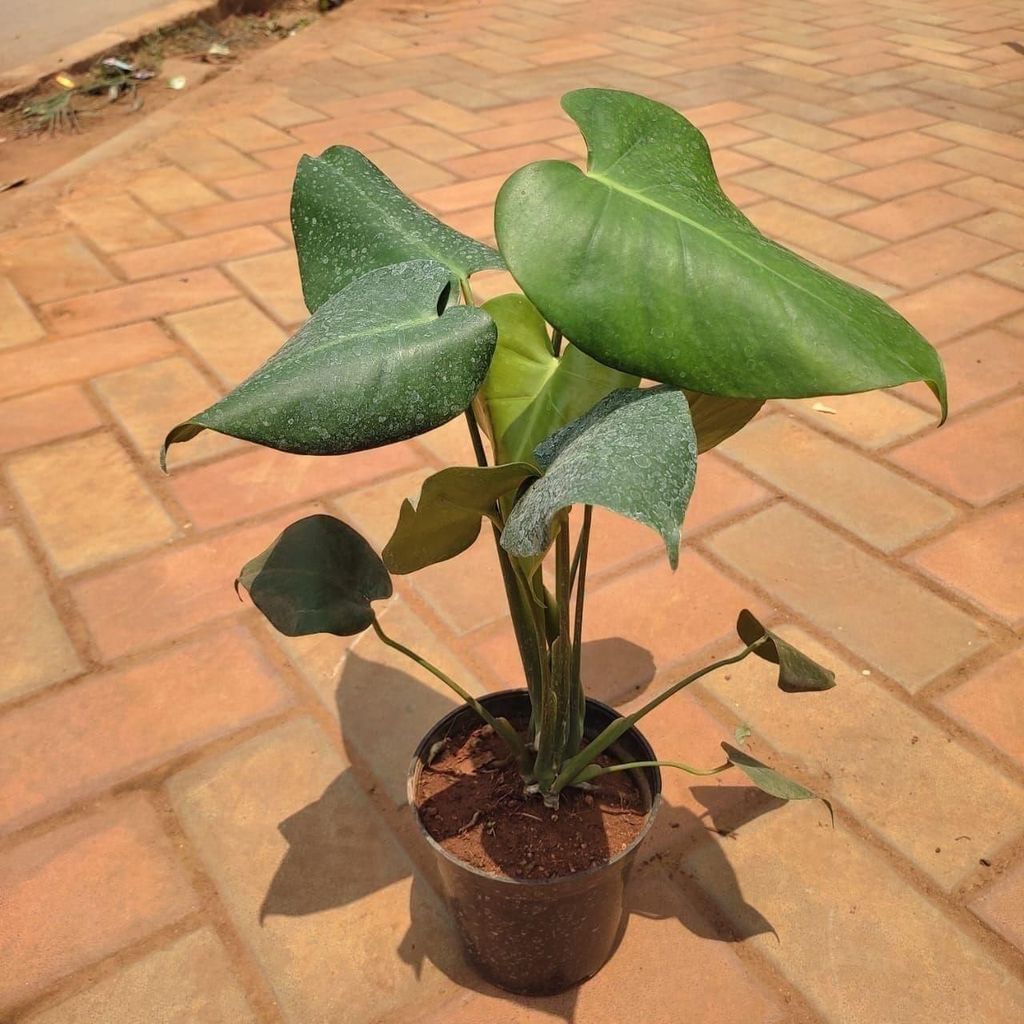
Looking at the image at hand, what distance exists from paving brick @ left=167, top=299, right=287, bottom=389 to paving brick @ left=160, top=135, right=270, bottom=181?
929mm

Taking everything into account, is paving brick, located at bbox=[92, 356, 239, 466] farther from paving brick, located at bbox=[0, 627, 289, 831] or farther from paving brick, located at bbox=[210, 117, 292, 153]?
paving brick, located at bbox=[210, 117, 292, 153]

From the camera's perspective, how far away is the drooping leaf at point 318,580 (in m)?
1.00

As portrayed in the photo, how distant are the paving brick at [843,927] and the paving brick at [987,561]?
1.74 feet

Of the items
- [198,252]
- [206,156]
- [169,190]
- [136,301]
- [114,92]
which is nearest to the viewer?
[136,301]

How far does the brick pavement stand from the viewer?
1.22 metres

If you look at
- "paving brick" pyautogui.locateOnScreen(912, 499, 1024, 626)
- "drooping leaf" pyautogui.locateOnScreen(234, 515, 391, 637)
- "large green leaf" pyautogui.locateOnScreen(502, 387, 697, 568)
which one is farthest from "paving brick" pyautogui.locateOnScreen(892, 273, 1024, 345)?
"large green leaf" pyautogui.locateOnScreen(502, 387, 697, 568)

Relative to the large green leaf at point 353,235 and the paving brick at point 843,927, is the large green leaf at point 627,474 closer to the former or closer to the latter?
the large green leaf at point 353,235

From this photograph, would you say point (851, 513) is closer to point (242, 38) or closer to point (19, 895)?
point (19, 895)

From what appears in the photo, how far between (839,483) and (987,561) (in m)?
0.30

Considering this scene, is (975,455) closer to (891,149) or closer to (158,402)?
(158,402)

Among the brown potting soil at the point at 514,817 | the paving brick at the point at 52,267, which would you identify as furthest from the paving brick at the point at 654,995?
the paving brick at the point at 52,267

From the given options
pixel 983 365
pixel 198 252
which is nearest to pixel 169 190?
pixel 198 252

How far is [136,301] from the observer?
8.58 feet

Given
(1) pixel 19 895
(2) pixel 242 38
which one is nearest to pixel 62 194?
(2) pixel 242 38
